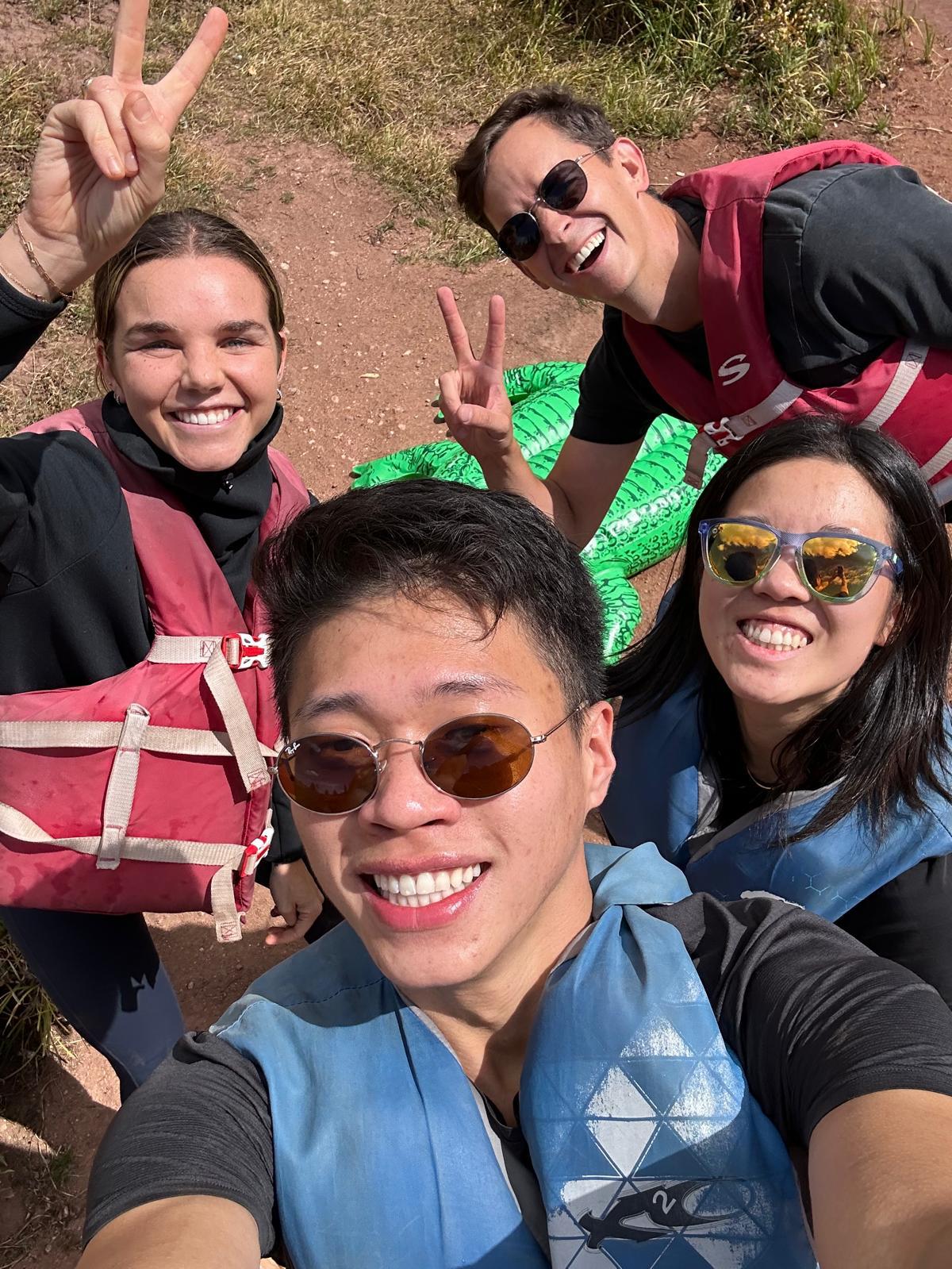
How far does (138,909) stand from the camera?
2217mm

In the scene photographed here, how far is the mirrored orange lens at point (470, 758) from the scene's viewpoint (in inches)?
58.3

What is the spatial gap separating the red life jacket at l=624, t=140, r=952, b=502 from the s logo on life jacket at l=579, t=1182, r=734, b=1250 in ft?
5.27

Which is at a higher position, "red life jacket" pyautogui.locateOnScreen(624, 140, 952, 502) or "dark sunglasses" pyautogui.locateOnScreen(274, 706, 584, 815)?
"red life jacket" pyautogui.locateOnScreen(624, 140, 952, 502)

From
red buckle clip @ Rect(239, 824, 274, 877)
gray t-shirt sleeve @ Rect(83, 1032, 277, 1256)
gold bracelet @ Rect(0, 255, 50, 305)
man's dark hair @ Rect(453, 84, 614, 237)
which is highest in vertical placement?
man's dark hair @ Rect(453, 84, 614, 237)

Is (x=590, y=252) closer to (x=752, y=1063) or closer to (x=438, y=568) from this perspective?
(x=438, y=568)

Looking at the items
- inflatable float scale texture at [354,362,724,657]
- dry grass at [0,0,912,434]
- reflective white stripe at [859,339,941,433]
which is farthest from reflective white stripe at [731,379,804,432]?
dry grass at [0,0,912,434]

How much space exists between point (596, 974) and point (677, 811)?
31.1 inches

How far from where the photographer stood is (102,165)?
5.53 feet

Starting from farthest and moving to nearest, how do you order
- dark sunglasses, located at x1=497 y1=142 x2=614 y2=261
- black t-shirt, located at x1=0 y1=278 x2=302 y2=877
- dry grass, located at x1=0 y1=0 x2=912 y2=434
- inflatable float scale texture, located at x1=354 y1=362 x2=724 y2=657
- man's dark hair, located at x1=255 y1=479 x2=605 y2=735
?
dry grass, located at x1=0 y1=0 x2=912 y2=434 → inflatable float scale texture, located at x1=354 y1=362 x2=724 y2=657 → dark sunglasses, located at x1=497 y1=142 x2=614 y2=261 → black t-shirt, located at x1=0 y1=278 x2=302 y2=877 → man's dark hair, located at x1=255 y1=479 x2=605 y2=735

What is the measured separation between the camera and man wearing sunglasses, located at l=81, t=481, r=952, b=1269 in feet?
4.36

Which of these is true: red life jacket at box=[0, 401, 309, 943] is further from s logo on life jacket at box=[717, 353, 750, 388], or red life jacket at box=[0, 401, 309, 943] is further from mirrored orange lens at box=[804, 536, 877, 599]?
s logo on life jacket at box=[717, 353, 750, 388]

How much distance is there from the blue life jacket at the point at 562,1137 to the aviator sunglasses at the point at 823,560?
75 cm

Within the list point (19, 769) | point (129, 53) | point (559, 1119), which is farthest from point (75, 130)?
point (559, 1119)

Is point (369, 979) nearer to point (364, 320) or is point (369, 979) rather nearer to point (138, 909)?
point (138, 909)
